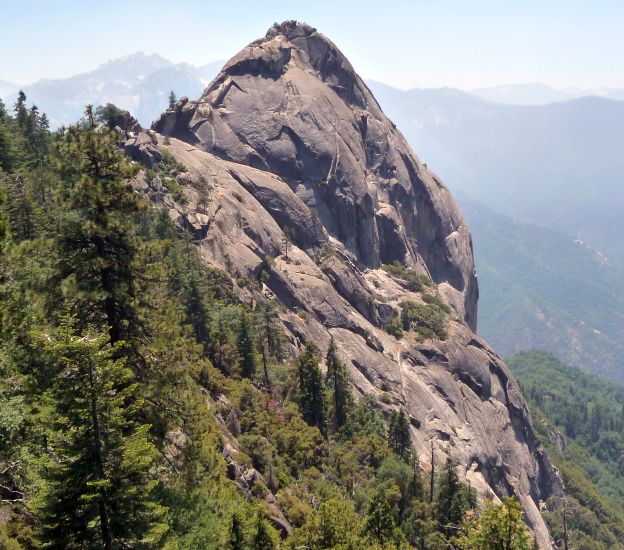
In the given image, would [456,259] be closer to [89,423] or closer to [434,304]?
[434,304]

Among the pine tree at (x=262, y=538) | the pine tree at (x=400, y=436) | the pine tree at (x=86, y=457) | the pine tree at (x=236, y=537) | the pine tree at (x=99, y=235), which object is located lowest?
the pine tree at (x=400, y=436)

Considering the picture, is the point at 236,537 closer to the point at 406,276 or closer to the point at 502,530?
the point at 502,530

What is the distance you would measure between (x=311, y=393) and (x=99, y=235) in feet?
124

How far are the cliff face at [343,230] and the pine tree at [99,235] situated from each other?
4670 cm

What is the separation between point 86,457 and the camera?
1508cm

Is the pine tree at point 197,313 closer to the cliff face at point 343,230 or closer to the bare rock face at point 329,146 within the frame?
the cliff face at point 343,230

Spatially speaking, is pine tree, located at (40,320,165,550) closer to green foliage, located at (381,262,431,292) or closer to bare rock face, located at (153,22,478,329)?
bare rock face, located at (153,22,478,329)

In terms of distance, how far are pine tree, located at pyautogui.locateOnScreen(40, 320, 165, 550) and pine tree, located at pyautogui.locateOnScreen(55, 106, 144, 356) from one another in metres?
5.59

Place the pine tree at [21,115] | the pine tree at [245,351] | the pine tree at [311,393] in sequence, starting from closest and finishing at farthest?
the pine tree at [245,351], the pine tree at [311,393], the pine tree at [21,115]

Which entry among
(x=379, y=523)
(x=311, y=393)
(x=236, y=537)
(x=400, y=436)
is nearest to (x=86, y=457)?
(x=236, y=537)

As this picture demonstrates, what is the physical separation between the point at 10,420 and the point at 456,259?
117 m

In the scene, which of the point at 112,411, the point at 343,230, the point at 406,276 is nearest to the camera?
the point at 112,411

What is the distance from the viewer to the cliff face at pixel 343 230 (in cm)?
7650

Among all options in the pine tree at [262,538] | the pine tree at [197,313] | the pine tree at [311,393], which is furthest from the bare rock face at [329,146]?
the pine tree at [262,538]
